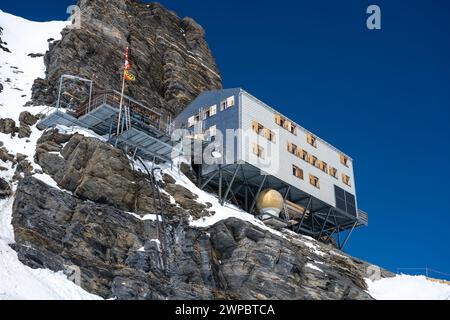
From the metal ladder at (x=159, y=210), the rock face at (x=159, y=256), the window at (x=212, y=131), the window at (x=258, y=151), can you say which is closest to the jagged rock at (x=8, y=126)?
the rock face at (x=159, y=256)

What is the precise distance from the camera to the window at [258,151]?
63.8 meters

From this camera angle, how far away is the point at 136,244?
4438 cm

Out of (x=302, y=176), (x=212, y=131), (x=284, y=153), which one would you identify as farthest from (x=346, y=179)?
(x=212, y=131)

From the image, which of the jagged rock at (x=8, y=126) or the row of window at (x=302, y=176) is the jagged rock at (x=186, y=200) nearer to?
the jagged rock at (x=8, y=126)

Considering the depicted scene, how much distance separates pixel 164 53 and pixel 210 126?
77.9 feet

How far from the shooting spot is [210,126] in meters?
68.1

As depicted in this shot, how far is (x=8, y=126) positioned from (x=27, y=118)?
104 inches

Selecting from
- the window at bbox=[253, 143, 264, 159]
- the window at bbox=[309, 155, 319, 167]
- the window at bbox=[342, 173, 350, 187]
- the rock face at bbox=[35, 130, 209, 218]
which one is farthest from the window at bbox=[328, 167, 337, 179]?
the rock face at bbox=[35, 130, 209, 218]

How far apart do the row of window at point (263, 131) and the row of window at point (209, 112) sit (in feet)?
11.7

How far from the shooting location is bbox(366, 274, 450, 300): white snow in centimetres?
5259

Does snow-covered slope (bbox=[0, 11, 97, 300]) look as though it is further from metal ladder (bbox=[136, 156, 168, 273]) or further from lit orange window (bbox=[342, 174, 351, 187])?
lit orange window (bbox=[342, 174, 351, 187])

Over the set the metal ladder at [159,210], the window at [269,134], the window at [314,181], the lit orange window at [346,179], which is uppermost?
the window at [269,134]

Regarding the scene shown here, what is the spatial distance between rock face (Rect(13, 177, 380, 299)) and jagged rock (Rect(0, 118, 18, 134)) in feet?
29.5

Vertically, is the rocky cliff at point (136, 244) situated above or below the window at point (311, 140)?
below
